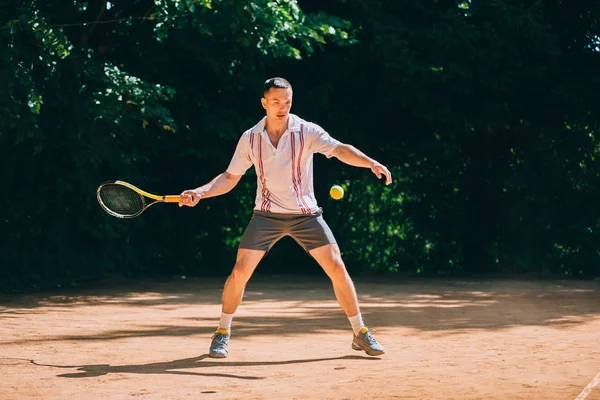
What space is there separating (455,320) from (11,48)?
5.80 meters

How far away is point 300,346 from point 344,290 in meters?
0.95

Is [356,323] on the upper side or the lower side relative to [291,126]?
lower

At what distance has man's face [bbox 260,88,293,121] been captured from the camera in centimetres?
721

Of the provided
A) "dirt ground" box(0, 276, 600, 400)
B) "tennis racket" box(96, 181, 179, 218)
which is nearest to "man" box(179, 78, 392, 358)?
"dirt ground" box(0, 276, 600, 400)

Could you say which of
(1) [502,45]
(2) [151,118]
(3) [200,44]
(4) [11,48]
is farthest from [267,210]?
(1) [502,45]

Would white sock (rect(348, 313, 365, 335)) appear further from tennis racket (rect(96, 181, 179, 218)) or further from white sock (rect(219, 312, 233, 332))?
tennis racket (rect(96, 181, 179, 218))

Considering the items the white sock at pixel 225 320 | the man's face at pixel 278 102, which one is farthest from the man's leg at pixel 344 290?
the man's face at pixel 278 102

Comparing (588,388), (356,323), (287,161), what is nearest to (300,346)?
(356,323)

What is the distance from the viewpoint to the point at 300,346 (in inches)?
324

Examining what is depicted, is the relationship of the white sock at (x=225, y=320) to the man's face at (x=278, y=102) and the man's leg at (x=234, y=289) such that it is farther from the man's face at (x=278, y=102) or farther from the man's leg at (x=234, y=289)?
the man's face at (x=278, y=102)

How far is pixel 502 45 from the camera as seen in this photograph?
15.3 m

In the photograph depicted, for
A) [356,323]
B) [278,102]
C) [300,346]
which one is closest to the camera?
[278,102]

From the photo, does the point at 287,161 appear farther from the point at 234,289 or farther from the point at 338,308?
the point at 338,308

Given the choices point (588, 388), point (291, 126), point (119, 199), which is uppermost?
point (291, 126)
